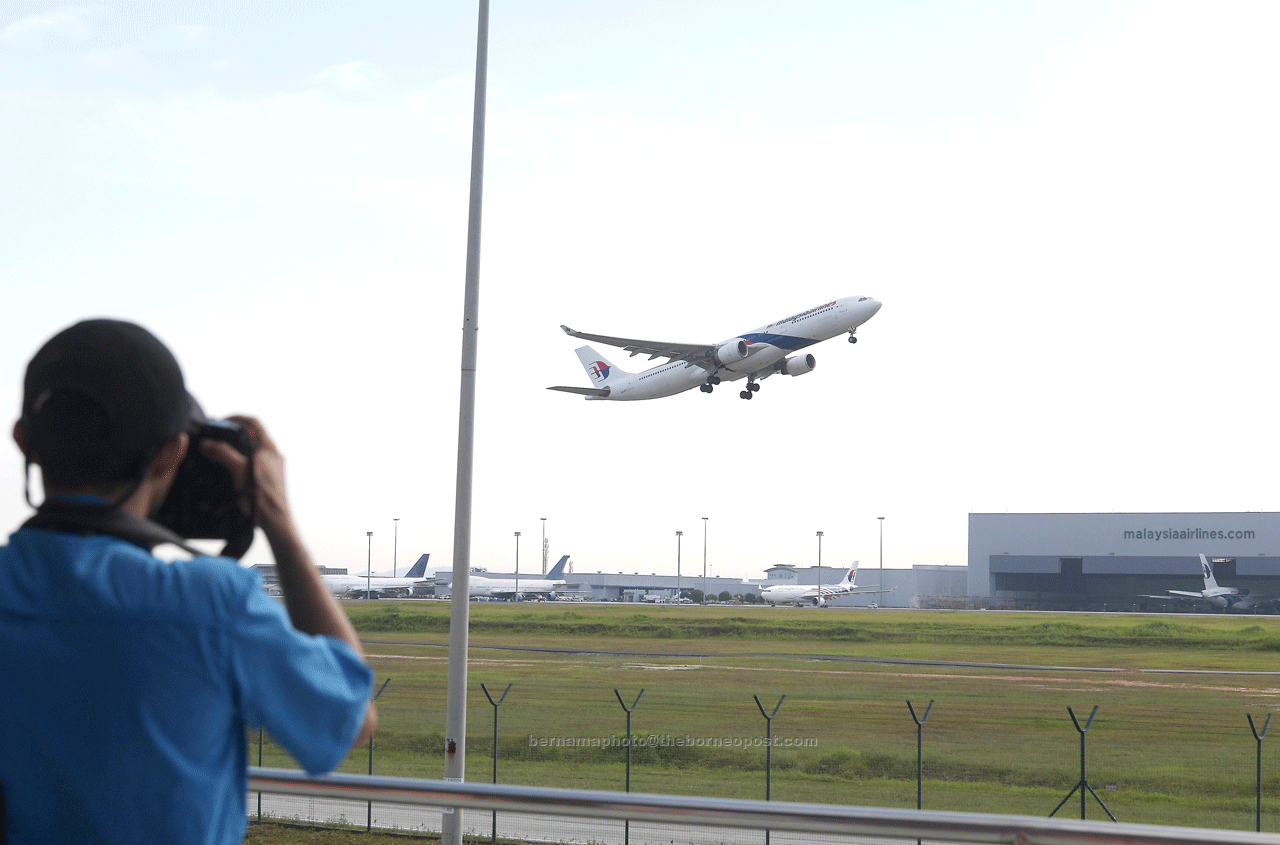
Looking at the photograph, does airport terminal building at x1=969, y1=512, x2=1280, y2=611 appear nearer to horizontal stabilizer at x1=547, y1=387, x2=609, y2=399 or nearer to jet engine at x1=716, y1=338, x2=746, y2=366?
horizontal stabilizer at x1=547, y1=387, x2=609, y2=399

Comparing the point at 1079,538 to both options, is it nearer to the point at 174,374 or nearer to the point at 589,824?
the point at 589,824

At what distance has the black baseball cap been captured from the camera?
76.3 inches

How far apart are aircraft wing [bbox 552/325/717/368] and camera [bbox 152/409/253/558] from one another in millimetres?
47566

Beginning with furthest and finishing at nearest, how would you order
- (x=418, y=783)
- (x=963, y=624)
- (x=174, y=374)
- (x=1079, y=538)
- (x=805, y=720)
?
(x=1079, y=538), (x=963, y=624), (x=805, y=720), (x=418, y=783), (x=174, y=374)

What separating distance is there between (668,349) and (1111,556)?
73.2m

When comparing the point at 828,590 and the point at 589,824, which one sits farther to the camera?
the point at 828,590

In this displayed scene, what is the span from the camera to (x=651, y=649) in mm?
55969

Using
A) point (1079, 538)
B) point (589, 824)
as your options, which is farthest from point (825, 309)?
point (1079, 538)

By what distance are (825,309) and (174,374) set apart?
157ft

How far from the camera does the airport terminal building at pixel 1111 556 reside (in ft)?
343

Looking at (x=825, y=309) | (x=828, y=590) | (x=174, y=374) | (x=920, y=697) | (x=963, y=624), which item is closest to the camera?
(x=174, y=374)

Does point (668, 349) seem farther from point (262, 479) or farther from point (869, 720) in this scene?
point (262, 479)

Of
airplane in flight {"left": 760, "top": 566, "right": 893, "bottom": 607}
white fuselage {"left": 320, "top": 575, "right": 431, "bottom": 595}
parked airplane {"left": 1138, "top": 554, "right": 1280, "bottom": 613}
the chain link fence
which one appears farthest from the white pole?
white fuselage {"left": 320, "top": 575, "right": 431, "bottom": 595}

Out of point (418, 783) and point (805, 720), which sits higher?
point (418, 783)
